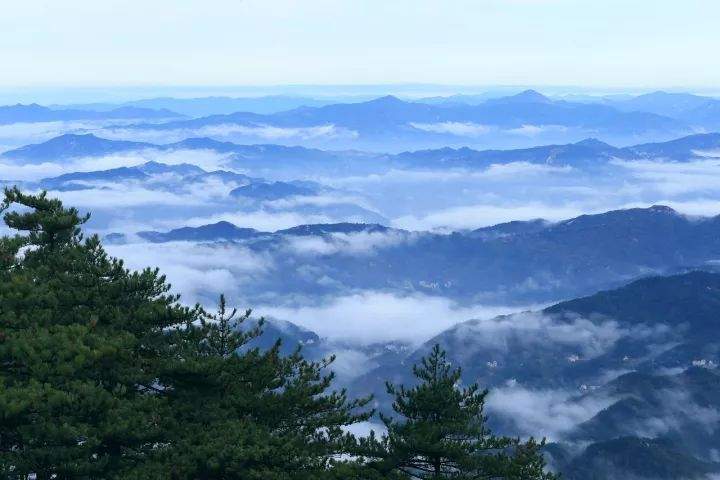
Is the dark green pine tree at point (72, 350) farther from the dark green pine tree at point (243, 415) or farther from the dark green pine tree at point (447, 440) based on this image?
the dark green pine tree at point (447, 440)

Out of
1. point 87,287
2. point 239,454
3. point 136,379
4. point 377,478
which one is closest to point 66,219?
point 87,287

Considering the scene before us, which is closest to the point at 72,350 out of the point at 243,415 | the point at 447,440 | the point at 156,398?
the point at 156,398

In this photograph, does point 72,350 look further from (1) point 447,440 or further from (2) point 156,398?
(1) point 447,440

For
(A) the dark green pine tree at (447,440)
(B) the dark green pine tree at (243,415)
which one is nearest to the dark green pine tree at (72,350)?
(B) the dark green pine tree at (243,415)

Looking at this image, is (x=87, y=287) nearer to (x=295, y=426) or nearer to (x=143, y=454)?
(x=143, y=454)

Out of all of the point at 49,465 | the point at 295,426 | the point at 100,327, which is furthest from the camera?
the point at 295,426

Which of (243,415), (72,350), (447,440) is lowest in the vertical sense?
(447,440)
